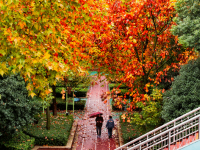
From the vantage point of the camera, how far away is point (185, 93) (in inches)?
352

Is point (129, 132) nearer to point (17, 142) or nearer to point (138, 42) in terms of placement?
point (138, 42)

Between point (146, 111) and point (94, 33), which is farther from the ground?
point (94, 33)

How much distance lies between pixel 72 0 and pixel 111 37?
13.8 ft

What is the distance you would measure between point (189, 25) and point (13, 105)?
7808 mm

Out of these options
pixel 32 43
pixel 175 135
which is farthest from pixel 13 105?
pixel 175 135

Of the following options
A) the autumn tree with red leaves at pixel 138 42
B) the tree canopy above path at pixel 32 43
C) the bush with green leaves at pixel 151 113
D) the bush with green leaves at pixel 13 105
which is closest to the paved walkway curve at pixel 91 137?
the autumn tree with red leaves at pixel 138 42

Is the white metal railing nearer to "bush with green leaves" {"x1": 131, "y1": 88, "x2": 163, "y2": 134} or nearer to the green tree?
"bush with green leaves" {"x1": 131, "y1": 88, "x2": 163, "y2": 134}

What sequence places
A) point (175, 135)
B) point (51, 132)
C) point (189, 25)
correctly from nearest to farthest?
point (175, 135), point (189, 25), point (51, 132)

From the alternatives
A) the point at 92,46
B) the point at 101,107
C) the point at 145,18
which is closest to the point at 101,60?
the point at 92,46

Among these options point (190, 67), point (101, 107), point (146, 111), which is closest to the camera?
point (190, 67)

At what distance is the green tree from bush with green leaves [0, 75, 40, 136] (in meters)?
7.15

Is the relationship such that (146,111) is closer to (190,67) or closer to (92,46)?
(190,67)

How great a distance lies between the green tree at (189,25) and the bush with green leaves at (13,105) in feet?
23.5

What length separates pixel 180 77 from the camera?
30.8ft
